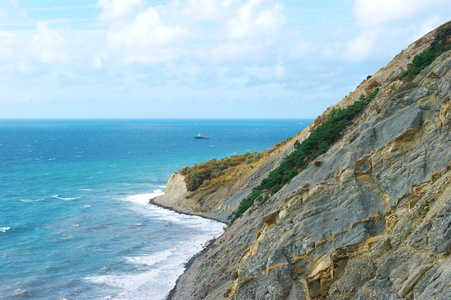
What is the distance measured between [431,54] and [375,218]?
1734cm

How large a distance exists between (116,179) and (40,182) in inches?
613

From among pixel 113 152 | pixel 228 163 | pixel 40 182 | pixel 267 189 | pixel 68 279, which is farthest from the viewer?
pixel 113 152

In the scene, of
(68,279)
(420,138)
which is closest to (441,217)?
(420,138)

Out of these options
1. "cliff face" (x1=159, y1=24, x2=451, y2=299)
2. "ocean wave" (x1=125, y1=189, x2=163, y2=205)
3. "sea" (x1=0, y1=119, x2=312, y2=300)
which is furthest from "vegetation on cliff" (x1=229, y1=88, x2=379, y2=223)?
"ocean wave" (x1=125, y1=189, x2=163, y2=205)

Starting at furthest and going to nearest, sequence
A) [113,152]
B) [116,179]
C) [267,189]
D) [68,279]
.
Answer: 1. [113,152]
2. [116,179]
3. [267,189]
4. [68,279]

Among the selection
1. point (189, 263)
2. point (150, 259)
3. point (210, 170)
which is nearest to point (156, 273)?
point (189, 263)

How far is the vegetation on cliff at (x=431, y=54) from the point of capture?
29484mm

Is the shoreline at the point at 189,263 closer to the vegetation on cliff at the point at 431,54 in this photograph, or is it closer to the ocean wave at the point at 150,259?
the ocean wave at the point at 150,259

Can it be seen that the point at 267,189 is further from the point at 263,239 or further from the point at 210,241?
the point at 263,239

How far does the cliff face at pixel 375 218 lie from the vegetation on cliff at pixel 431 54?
15.1 feet

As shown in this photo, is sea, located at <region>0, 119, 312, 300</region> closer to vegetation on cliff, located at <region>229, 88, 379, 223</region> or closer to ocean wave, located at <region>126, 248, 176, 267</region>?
ocean wave, located at <region>126, 248, 176, 267</region>

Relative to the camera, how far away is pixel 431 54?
30.6 m

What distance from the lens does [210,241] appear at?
47.5 metres

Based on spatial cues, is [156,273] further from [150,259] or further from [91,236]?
[91,236]
